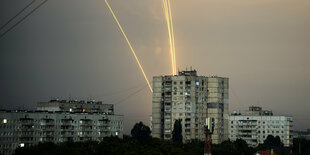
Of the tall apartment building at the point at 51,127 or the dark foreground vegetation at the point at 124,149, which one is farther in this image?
the tall apartment building at the point at 51,127

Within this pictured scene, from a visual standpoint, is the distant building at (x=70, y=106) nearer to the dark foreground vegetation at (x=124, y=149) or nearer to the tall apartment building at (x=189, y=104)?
the tall apartment building at (x=189, y=104)

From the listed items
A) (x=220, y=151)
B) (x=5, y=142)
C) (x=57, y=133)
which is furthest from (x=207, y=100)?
(x=5, y=142)

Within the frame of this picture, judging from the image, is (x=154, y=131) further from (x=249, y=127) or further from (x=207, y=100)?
(x=249, y=127)

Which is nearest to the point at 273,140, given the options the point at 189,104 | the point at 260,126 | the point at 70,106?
the point at 260,126

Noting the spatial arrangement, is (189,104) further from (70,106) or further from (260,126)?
(260,126)

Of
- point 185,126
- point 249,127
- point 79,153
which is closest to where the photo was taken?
point 79,153

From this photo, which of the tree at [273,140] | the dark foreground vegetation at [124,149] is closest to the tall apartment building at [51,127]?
the dark foreground vegetation at [124,149]
